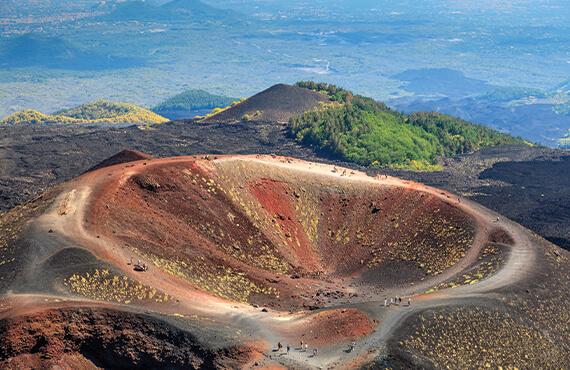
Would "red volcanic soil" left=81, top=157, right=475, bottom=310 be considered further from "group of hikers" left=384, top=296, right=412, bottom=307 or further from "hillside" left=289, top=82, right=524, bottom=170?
"hillside" left=289, top=82, right=524, bottom=170

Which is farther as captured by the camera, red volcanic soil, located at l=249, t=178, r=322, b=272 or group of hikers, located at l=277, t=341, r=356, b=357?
red volcanic soil, located at l=249, t=178, r=322, b=272

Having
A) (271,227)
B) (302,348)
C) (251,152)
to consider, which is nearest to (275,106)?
(251,152)

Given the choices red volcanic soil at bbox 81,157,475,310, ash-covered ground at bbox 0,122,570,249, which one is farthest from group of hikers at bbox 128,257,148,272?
ash-covered ground at bbox 0,122,570,249

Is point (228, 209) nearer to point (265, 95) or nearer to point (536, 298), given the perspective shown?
point (536, 298)

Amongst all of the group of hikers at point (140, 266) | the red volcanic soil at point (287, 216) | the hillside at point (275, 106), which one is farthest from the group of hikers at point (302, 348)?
the hillside at point (275, 106)

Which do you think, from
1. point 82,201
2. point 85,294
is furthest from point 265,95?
point 85,294

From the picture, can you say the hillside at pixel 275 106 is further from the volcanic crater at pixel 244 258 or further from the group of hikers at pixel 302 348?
the group of hikers at pixel 302 348

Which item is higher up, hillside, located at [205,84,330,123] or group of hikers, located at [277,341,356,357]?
→ group of hikers, located at [277,341,356,357]
